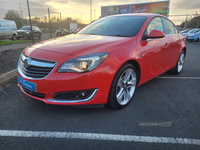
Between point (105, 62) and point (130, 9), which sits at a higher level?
point (130, 9)

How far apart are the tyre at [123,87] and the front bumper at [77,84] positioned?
0.13 m

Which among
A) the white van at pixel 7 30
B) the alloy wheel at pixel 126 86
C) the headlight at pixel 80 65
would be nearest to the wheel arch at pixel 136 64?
the alloy wheel at pixel 126 86

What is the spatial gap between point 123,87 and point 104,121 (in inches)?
25.3

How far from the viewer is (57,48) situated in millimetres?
2236

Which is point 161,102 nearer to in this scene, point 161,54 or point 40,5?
point 161,54

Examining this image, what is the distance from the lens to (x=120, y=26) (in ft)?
10.1

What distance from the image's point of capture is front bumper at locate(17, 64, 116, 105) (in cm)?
195

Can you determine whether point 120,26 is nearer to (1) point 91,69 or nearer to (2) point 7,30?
(1) point 91,69

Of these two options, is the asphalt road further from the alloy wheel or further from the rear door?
the rear door

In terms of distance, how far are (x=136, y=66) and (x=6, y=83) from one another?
2788 millimetres

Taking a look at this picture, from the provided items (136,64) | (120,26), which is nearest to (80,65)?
(136,64)

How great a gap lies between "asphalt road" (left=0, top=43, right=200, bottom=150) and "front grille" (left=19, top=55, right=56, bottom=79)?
1.99 ft

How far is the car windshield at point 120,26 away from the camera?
9.30 feet

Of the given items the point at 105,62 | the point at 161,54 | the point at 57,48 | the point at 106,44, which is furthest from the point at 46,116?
the point at 161,54
